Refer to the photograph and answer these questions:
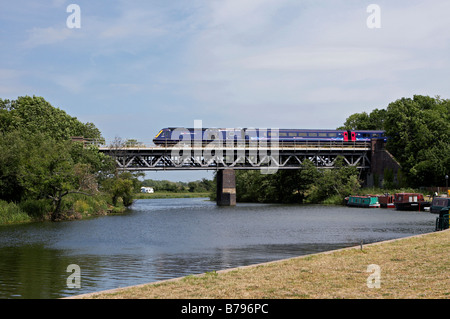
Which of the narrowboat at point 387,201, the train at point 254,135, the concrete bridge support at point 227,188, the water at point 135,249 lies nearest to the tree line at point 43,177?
the water at point 135,249

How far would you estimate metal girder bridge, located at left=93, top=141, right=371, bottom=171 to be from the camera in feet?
280

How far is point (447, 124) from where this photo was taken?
84.1 m

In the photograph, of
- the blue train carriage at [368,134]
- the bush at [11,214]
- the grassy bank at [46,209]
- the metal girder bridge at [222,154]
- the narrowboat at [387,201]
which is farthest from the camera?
the blue train carriage at [368,134]

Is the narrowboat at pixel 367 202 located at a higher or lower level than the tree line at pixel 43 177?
lower

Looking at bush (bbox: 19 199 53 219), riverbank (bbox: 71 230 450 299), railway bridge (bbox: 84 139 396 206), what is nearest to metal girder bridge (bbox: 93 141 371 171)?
railway bridge (bbox: 84 139 396 206)

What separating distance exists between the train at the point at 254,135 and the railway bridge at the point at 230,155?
130 centimetres

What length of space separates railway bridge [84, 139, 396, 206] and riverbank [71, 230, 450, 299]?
66.5 m

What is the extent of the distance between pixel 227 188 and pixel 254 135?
37.7 feet

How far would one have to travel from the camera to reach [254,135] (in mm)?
94875

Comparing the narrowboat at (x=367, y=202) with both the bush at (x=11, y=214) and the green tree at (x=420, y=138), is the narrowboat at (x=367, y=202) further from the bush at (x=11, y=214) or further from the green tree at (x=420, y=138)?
the bush at (x=11, y=214)

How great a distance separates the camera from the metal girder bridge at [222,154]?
85.4 m

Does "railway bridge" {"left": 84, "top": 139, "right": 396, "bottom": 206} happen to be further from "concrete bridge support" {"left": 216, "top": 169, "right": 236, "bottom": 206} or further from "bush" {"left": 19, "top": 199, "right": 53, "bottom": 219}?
"bush" {"left": 19, "top": 199, "right": 53, "bottom": 219}
